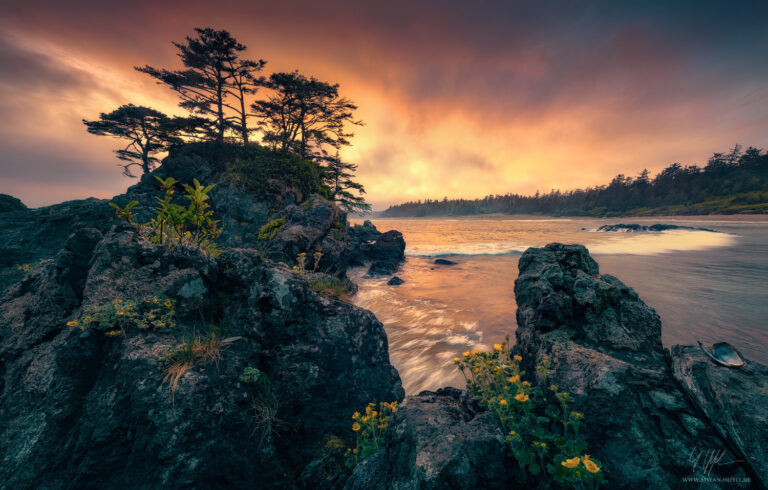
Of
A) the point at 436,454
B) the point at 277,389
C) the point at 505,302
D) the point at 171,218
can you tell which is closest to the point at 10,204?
the point at 171,218

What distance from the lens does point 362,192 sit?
24375mm

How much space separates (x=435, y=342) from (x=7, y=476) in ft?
24.7

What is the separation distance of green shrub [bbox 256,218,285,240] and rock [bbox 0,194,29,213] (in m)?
11.1

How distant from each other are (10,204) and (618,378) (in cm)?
2146

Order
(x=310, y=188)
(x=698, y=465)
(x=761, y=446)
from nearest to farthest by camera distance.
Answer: (x=761, y=446), (x=698, y=465), (x=310, y=188)

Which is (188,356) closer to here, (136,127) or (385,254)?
(385,254)

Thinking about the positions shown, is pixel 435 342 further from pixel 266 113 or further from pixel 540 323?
pixel 266 113

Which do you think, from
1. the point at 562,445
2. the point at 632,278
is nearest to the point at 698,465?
the point at 562,445

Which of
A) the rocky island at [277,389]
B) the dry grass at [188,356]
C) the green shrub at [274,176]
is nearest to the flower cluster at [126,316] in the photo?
the rocky island at [277,389]

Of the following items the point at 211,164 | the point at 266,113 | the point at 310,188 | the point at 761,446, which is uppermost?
the point at 266,113

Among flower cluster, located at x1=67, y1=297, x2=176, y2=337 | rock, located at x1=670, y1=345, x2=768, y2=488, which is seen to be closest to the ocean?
rock, located at x1=670, y1=345, x2=768, y2=488

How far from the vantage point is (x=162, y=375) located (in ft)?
8.93

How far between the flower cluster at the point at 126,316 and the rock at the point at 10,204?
14.7 metres

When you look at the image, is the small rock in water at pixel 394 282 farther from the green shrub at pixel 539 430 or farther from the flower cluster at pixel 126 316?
the flower cluster at pixel 126 316
